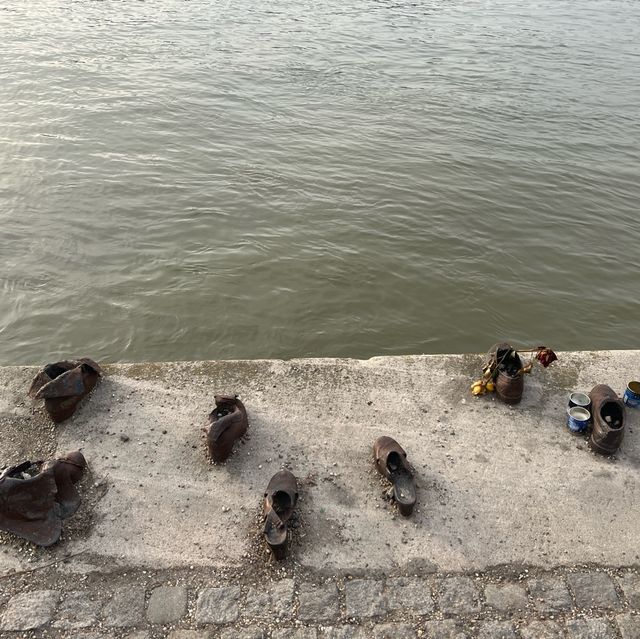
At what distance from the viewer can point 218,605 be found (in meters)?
3.78

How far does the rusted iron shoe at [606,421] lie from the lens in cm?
473

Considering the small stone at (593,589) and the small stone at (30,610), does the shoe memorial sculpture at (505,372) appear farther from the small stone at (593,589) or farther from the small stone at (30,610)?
the small stone at (30,610)

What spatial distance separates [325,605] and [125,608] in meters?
1.34

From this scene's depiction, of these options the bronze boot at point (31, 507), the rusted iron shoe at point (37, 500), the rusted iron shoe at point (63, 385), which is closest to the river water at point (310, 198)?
the rusted iron shoe at point (63, 385)

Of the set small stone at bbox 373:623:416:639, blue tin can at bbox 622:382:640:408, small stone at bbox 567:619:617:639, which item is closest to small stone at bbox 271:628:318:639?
small stone at bbox 373:623:416:639

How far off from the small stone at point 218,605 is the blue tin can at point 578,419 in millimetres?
3184

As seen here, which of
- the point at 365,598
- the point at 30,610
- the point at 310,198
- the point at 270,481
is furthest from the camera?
the point at 310,198

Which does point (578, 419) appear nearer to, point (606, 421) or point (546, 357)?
point (606, 421)

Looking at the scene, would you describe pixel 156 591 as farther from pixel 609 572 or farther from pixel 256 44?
pixel 256 44

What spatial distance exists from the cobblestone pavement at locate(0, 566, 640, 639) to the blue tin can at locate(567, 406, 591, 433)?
1.29 meters

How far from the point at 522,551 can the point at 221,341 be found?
4425mm

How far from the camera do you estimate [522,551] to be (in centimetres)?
417

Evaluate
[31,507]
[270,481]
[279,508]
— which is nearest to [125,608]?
[31,507]

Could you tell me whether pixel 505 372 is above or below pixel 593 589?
above
